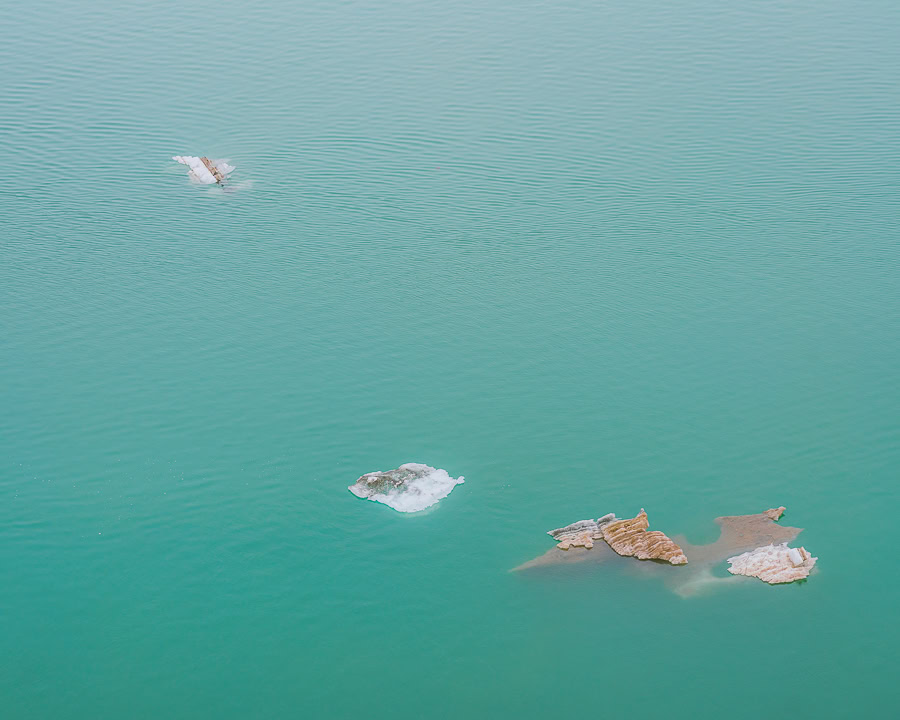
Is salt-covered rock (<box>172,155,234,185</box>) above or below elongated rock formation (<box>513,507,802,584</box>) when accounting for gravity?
above

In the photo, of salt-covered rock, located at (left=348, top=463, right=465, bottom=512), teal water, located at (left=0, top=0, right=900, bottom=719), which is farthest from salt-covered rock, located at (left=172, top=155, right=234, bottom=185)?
salt-covered rock, located at (left=348, top=463, right=465, bottom=512)

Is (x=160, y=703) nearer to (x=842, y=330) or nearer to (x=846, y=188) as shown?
(x=842, y=330)

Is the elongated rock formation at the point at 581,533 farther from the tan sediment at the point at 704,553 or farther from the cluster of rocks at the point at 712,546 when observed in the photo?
the tan sediment at the point at 704,553

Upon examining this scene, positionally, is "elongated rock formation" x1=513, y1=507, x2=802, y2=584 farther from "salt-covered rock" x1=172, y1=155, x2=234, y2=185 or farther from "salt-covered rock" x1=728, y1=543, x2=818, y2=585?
"salt-covered rock" x1=172, y1=155, x2=234, y2=185

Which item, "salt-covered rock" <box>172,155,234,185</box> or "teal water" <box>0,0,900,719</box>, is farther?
"salt-covered rock" <box>172,155,234,185</box>

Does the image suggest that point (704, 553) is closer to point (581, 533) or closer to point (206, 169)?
point (581, 533)

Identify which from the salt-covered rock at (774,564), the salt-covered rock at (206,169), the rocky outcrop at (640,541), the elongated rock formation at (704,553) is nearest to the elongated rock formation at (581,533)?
the elongated rock formation at (704,553)
